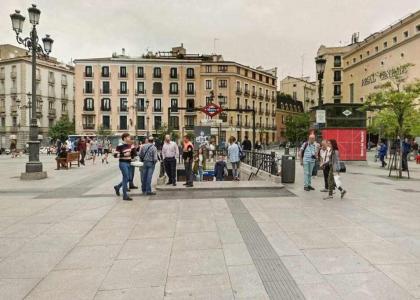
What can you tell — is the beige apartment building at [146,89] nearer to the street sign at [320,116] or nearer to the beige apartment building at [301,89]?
the beige apartment building at [301,89]

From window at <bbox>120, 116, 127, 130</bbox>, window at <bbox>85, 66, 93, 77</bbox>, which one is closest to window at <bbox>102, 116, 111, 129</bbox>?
window at <bbox>120, 116, 127, 130</bbox>

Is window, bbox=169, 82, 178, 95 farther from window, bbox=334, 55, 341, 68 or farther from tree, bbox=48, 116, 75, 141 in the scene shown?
window, bbox=334, 55, 341, 68

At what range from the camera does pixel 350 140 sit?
22922mm

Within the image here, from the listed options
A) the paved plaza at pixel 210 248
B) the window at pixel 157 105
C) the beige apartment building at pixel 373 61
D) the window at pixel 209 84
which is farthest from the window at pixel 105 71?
the paved plaza at pixel 210 248

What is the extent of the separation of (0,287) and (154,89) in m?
62.7

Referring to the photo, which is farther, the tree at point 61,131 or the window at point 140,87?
the window at point 140,87

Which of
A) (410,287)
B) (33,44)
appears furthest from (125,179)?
(33,44)

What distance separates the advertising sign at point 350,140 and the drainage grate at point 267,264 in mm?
17754

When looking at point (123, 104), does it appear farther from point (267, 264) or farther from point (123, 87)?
point (267, 264)

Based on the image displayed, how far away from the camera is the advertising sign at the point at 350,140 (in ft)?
75.0

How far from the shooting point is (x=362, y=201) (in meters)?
8.81

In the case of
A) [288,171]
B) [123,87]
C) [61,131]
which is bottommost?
[288,171]

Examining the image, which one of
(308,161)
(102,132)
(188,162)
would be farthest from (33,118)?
(102,132)

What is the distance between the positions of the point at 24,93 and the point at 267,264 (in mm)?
68248
